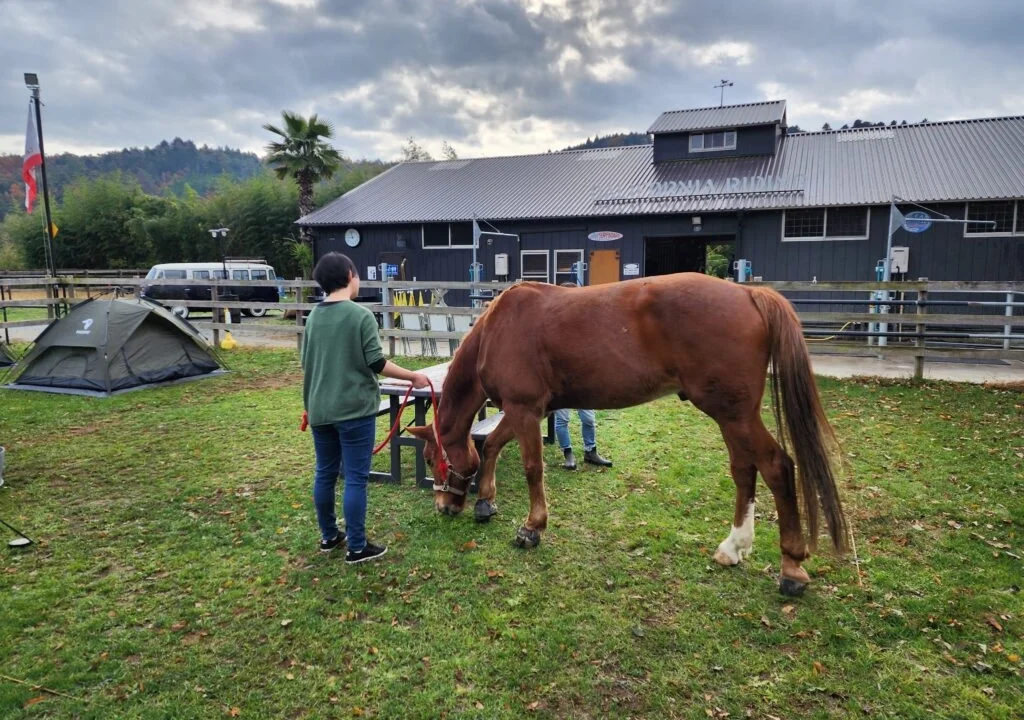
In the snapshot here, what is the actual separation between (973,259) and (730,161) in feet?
22.3

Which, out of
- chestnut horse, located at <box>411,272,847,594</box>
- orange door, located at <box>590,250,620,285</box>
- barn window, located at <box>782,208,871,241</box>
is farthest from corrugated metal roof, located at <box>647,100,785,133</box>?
chestnut horse, located at <box>411,272,847,594</box>

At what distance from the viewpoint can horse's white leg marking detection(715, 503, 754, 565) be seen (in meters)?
3.31

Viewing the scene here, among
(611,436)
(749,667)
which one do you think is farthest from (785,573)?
(611,436)

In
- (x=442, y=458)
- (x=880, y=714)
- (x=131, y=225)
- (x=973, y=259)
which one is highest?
(x=131, y=225)

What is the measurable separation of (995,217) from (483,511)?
15.2 meters

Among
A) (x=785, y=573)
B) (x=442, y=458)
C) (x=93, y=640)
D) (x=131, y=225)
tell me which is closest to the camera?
(x=93, y=640)

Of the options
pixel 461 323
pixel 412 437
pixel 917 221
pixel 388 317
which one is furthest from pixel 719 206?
pixel 412 437

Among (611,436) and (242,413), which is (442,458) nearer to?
(611,436)

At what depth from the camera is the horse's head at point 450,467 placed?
393 cm

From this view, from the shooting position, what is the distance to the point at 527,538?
360cm

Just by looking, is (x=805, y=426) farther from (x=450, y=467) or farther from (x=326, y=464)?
(x=326, y=464)

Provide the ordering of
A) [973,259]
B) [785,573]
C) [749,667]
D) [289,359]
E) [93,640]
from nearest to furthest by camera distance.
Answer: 1. [749,667]
2. [93,640]
3. [785,573]
4. [289,359]
5. [973,259]

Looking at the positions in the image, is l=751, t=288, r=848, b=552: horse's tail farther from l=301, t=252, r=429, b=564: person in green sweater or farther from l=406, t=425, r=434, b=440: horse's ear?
l=406, t=425, r=434, b=440: horse's ear

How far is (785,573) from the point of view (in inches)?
120
